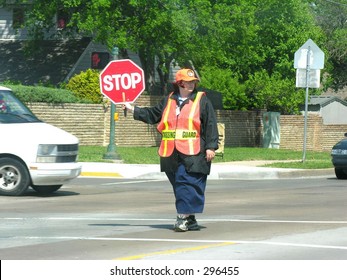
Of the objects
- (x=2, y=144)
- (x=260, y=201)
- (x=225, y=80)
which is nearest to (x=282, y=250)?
(x=260, y=201)

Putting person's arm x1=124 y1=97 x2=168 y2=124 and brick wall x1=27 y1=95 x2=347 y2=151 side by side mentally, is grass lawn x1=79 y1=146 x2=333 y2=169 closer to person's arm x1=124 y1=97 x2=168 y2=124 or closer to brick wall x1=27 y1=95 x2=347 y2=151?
brick wall x1=27 y1=95 x2=347 y2=151

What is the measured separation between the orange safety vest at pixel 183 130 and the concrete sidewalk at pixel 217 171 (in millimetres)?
12598

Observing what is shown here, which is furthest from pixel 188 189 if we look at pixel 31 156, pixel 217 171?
pixel 217 171

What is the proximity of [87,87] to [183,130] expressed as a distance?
89.6 feet

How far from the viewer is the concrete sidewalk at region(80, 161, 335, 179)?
2489 cm

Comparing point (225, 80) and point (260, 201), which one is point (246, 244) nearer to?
point (260, 201)

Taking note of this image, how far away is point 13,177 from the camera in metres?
18.1

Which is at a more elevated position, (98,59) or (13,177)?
(98,59)

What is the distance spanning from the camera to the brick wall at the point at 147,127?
36.6 m

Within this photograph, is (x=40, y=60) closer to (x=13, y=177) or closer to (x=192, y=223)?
(x=13, y=177)

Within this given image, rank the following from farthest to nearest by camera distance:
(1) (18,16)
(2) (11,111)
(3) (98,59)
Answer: (1) (18,16), (3) (98,59), (2) (11,111)

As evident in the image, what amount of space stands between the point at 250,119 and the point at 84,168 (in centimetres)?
2214

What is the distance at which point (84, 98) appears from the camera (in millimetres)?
38781

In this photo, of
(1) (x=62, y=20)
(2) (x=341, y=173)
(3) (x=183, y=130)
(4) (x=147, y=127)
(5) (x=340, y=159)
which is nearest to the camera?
(3) (x=183, y=130)
